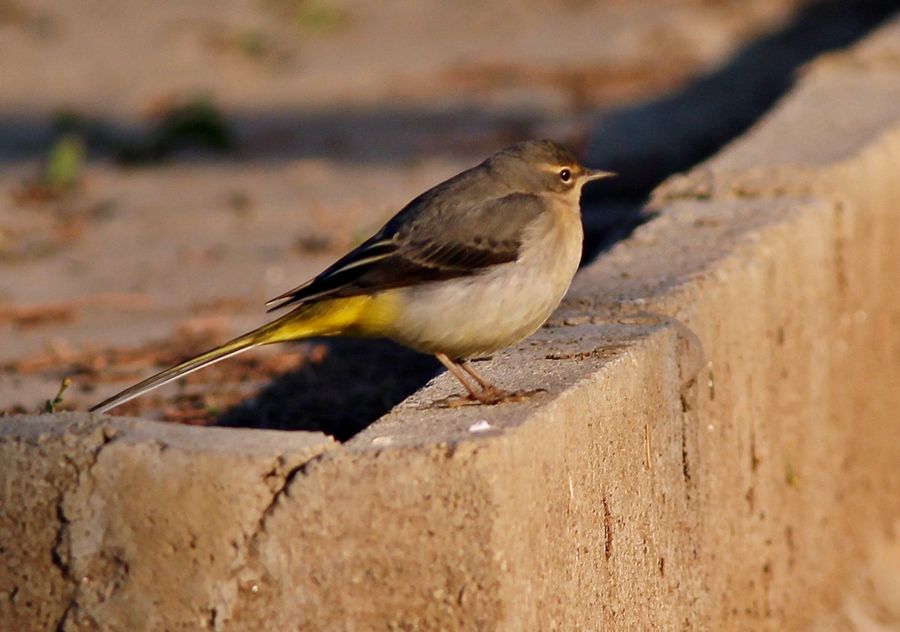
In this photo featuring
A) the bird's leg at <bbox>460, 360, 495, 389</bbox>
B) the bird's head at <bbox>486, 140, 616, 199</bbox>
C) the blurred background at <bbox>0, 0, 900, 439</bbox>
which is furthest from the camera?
the blurred background at <bbox>0, 0, 900, 439</bbox>

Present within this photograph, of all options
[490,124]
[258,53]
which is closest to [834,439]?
[490,124]

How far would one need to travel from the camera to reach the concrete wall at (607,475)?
3408 mm

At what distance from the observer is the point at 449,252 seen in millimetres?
4605

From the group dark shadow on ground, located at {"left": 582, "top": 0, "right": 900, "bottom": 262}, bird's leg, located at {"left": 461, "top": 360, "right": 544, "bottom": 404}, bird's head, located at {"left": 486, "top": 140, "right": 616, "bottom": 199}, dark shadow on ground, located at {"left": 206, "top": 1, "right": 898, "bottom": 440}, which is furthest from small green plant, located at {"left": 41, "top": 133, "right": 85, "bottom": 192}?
bird's leg, located at {"left": 461, "top": 360, "right": 544, "bottom": 404}

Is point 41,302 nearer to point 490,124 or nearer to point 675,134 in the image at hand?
point 675,134

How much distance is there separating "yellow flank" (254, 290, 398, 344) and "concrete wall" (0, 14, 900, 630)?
0.25 m

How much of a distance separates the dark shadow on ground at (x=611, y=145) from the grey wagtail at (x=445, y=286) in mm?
1189

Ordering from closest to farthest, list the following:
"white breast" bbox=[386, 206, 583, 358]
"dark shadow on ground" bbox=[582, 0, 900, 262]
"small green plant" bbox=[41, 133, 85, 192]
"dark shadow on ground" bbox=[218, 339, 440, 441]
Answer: "white breast" bbox=[386, 206, 583, 358], "dark shadow on ground" bbox=[218, 339, 440, 441], "dark shadow on ground" bbox=[582, 0, 900, 262], "small green plant" bbox=[41, 133, 85, 192]

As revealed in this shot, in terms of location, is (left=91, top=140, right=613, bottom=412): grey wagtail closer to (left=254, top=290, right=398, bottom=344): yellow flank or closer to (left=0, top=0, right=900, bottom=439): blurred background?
(left=254, top=290, right=398, bottom=344): yellow flank

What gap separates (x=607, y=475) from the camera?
4090 millimetres

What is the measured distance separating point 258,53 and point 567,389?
1042cm

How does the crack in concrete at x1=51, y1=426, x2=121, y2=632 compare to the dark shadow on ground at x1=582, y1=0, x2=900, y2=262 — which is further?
the dark shadow on ground at x1=582, y1=0, x2=900, y2=262

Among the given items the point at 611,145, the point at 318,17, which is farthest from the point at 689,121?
the point at 318,17

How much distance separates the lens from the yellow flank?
4.54 metres
